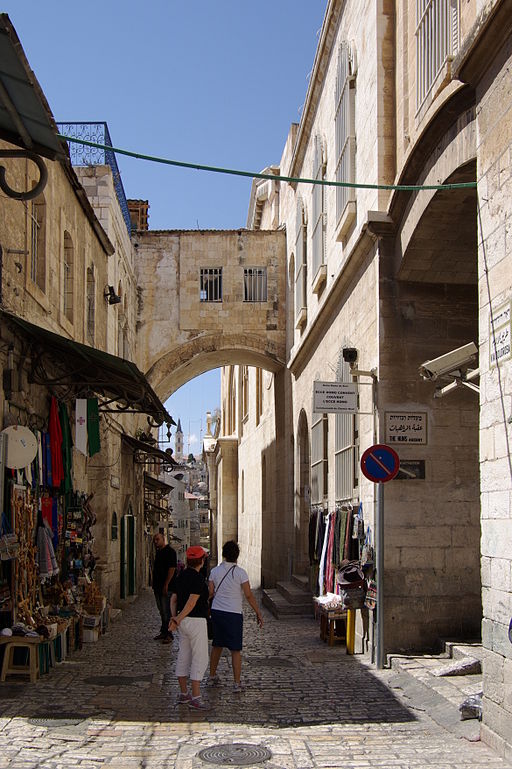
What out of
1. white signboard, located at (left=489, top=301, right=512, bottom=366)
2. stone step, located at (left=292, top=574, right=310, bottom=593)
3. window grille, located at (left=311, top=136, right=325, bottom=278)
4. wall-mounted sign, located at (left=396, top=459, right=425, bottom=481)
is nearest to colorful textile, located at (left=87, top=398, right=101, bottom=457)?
wall-mounted sign, located at (left=396, top=459, right=425, bottom=481)

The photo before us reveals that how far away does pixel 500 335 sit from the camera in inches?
251

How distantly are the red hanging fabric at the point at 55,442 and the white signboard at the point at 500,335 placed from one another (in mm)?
6502

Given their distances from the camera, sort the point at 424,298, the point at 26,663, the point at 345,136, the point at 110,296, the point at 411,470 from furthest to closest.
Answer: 1. the point at 110,296
2. the point at 345,136
3. the point at 424,298
4. the point at 411,470
5. the point at 26,663

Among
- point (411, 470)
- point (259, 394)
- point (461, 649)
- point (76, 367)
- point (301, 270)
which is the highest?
point (301, 270)

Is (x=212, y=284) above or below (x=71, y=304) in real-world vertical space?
above

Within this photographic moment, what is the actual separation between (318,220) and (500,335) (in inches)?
406

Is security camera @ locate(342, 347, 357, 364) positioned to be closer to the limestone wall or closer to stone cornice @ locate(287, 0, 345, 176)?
the limestone wall

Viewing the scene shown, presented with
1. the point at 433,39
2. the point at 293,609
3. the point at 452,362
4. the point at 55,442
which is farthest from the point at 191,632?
the point at 293,609

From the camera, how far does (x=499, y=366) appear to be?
6.40 meters

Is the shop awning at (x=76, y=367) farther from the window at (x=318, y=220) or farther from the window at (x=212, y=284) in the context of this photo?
the window at (x=212, y=284)

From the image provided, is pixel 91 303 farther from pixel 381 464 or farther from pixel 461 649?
pixel 461 649

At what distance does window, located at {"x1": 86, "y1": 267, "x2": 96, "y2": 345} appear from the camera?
15922mm

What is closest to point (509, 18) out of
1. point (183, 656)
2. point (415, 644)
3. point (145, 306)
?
point (183, 656)

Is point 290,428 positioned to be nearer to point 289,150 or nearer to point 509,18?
point 289,150
